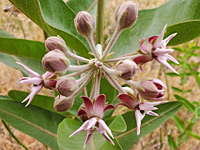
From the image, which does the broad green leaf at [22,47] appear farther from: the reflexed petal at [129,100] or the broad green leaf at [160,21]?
the reflexed petal at [129,100]

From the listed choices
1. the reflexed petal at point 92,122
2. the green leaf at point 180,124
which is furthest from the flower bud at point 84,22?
the green leaf at point 180,124

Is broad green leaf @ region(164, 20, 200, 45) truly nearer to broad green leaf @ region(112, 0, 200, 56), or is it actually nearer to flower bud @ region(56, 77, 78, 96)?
broad green leaf @ region(112, 0, 200, 56)

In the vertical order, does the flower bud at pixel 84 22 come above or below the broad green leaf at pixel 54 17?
below

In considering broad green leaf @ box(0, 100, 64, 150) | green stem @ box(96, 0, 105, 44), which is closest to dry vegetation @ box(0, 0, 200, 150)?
broad green leaf @ box(0, 100, 64, 150)

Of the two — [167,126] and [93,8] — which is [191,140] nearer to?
[167,126]

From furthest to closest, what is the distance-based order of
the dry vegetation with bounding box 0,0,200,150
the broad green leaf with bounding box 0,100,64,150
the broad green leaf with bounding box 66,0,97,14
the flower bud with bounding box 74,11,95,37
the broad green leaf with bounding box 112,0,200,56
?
→ 1. the dry vegetation with bounding box 0,0,200,150
2. the broad green leaf with bounding box 66,0,97,14
3. the broad green leaf with bounding box 0,100,64,150
4. the broad green leaf with bounding box 112,0,200,56
5. the flower bud with bounding box 74,11,95,37

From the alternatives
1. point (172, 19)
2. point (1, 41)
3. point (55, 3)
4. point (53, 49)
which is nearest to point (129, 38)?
point (172, 19)

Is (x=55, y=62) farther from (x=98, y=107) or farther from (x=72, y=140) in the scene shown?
(x=72, y=140)
